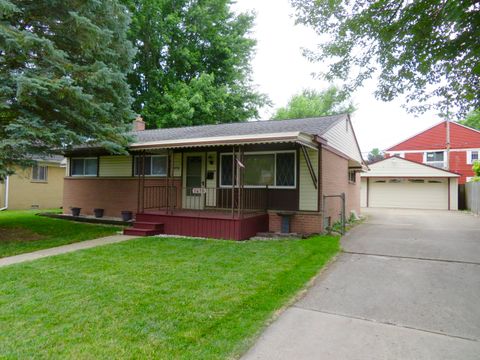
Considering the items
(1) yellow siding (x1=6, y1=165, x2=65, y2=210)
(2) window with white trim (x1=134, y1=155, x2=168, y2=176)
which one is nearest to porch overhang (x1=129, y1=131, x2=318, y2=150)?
(2) window with white trim (x1=134, y1=155, x2=168, y2=176)

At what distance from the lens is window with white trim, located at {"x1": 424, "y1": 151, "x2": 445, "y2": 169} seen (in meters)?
25.5

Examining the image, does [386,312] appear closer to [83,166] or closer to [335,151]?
[335,151]

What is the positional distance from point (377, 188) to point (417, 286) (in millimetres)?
19110

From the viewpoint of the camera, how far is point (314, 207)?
8.93 metres

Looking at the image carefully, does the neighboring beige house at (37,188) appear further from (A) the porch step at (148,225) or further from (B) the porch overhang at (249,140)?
(B) the porch overhang at (249,140)

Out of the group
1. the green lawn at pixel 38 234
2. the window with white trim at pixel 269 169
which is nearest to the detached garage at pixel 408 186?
the window with white trim at pixel 269 169

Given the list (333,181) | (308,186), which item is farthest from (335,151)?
(308,186)

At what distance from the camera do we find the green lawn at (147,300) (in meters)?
2.88

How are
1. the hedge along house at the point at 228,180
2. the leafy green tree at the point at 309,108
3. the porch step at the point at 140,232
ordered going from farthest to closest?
1. the leafy green tree at the point at 309,108
2. the porch step at the point at 140,232
3. the hedge along house at the point at 228,180

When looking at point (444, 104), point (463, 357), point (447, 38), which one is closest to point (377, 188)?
point (444, 104)

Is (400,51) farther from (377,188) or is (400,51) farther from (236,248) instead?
(377,188)

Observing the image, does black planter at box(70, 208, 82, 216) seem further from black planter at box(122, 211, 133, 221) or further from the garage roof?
the garage roof

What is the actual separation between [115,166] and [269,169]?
646 centimetres

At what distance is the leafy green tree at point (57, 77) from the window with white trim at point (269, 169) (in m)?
3.89
